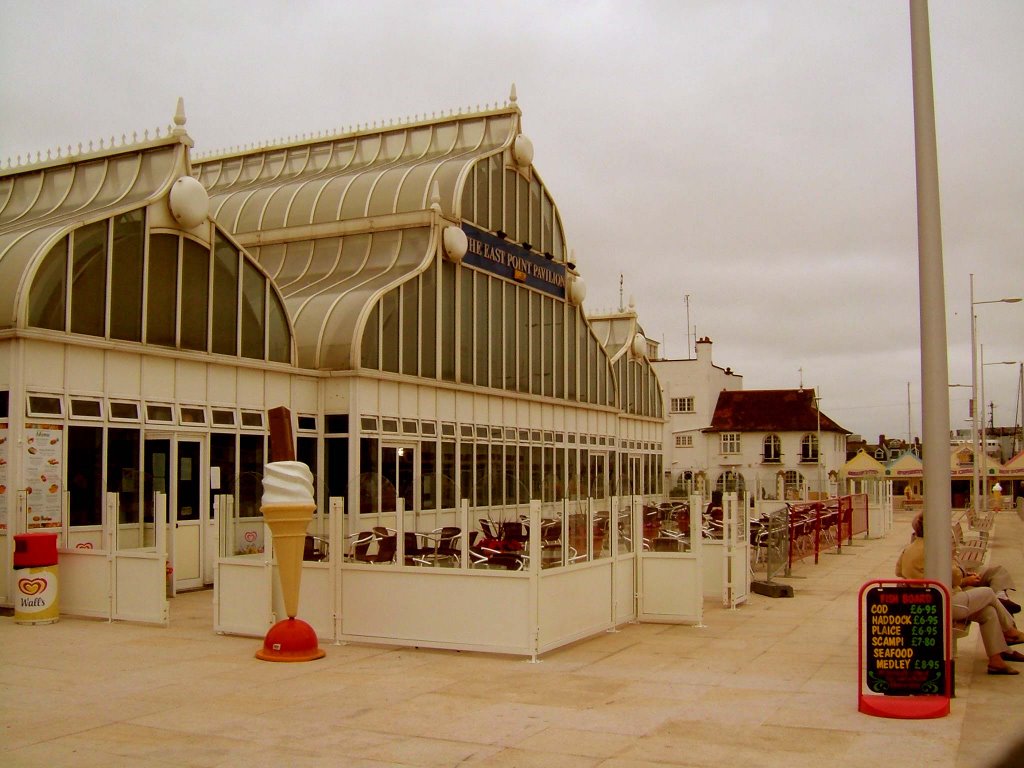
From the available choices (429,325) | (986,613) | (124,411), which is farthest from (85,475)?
(986,613)

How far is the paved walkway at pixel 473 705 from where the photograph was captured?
762cm

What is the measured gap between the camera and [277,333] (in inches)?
829

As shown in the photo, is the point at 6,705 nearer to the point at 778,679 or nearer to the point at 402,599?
the point at 402,599

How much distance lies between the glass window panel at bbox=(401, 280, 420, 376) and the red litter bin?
10939 millimetres

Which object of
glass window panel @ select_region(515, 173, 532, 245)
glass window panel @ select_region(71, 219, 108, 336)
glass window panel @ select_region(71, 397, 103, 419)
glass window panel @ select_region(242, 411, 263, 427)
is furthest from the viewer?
glass window panel @ select_region(515, 173, 532, 245)

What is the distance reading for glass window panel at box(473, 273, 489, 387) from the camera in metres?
27.6

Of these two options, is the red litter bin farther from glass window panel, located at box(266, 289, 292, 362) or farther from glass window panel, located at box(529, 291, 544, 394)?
glass window panel, located at box(529, 291, 544, 394)

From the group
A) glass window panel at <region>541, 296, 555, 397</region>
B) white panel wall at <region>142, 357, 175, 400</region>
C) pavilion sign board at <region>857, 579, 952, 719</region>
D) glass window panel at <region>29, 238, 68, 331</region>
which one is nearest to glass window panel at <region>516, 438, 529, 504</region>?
glass window panel at <region>541, 296, 555, 397</region>

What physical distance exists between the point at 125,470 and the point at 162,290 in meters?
3.21

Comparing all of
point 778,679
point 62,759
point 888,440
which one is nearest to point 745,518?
point 778,679

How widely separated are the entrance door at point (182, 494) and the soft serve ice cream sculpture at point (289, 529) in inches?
232

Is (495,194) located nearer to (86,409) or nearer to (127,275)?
(127,275)

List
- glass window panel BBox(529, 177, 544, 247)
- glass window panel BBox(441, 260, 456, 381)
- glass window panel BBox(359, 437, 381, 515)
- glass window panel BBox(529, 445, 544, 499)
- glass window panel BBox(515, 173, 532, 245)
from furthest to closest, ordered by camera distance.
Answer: glass window panel BBox(529, 177, 544, 247), glass window panel BBox(515, 173, 532, 245), glass window panel BBox(529, 445, 544, 499), glass window panel BBox(441, 260, 456, 381), glass window panel BBox(359, 437, 381, 515)

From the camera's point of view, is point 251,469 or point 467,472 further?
point 467,472
